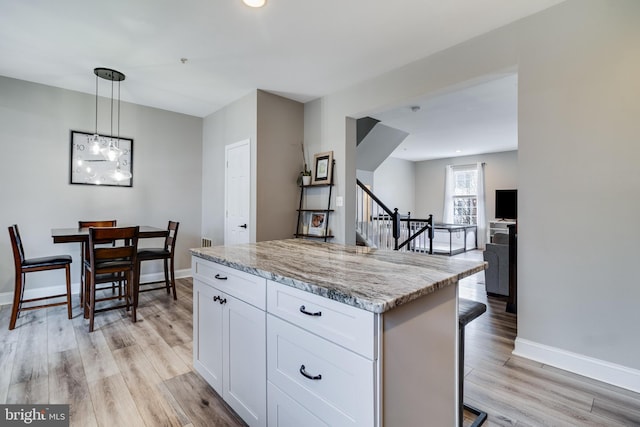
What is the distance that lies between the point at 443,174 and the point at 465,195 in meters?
0.95

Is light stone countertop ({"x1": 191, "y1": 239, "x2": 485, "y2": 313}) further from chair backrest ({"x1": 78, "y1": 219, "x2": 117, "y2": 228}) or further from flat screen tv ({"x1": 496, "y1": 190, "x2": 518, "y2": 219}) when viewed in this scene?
flat screen tv ({"x1": 496, "y1": 190, "x2": 518, "y2": 219})

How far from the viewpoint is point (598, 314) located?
6.75 feet

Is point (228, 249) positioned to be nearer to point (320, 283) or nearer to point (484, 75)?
point (320, 283)

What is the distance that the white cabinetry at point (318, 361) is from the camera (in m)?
0.97

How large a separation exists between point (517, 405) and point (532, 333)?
2.58 ft

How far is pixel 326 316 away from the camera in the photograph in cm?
109

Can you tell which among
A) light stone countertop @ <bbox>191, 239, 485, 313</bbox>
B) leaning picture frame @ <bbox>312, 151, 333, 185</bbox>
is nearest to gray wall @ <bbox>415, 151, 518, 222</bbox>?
leaning picture frame @ <bbox>312, 151, 333, 185</bbox>

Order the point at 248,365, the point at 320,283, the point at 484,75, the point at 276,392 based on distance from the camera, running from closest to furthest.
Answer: the point at 320,283 → the point at 276,392 → the point at 248,365 → the point at 484,75

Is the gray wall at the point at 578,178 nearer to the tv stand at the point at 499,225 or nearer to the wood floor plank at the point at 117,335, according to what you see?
the wood floor plank at the point at 117,335

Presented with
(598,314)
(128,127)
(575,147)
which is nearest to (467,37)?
(575,147)

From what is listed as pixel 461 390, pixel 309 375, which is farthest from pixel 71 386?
pixel 461 390

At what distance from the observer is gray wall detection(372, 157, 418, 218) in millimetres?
8805

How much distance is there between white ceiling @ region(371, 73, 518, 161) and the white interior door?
91.3 inches

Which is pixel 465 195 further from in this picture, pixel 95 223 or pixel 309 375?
pixel 309 375
